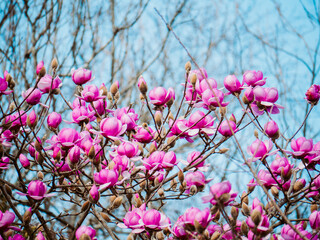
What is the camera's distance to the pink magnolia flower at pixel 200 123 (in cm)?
126

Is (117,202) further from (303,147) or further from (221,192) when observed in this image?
(303,147)

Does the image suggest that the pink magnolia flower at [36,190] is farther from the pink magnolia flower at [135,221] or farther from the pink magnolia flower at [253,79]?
the pink magnolia flower at [253,79]

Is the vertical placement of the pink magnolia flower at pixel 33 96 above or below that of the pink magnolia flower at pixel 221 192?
above

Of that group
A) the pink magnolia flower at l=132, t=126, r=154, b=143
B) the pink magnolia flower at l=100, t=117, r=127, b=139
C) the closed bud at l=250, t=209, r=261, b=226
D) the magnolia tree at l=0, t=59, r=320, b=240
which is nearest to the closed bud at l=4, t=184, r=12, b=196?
the magnolia tree at l=0, t=59, r=320, b=240

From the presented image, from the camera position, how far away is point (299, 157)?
120cm

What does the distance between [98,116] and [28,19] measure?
2503 mm

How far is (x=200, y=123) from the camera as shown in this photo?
1.28 meters

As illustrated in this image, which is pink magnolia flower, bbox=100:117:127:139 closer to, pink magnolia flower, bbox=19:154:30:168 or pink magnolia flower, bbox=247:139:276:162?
pink magnolia flower, bbox=19:154:30:168

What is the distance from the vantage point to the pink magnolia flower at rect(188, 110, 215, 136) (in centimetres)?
126

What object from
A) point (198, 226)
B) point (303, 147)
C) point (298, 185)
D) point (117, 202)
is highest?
point (303, 147)

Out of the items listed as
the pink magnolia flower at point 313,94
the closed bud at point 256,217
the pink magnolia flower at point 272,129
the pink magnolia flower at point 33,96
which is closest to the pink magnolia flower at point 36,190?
the pink magnolia flower at point 33,96

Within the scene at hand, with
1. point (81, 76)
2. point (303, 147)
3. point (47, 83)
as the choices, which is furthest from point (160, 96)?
point (303, 147)

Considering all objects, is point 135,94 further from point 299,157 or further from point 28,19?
point 299,157

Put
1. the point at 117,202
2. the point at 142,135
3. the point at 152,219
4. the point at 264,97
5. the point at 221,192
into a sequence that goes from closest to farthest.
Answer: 1. the point at 221,192
2. the point at 152,219
3. the point at 117,202
4. the point at 264,97
5. the point at 142,135
